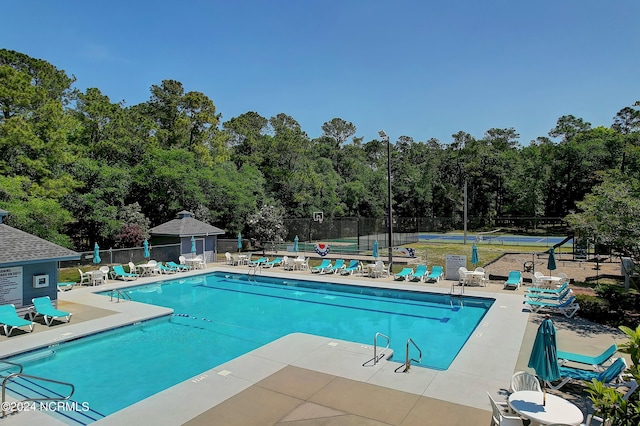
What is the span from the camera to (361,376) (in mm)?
7938

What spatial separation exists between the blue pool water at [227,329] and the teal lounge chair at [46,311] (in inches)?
68.7

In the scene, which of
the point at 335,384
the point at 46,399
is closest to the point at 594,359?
the point at 335,384

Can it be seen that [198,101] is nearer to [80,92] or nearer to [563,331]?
[80,92]

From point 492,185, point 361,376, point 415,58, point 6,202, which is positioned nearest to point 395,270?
point 415,58

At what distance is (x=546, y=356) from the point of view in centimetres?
656

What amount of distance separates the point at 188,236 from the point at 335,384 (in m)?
19.5

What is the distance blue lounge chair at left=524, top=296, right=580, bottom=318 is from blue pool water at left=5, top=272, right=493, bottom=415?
6.30ft

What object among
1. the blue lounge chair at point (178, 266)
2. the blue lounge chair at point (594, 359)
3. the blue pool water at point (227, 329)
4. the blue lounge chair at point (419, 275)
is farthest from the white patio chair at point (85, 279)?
the blue lounge chair at point (594, 359)

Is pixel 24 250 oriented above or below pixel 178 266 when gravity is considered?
above

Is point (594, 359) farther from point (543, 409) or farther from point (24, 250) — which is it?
point (24, 250)

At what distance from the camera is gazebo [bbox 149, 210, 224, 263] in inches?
980

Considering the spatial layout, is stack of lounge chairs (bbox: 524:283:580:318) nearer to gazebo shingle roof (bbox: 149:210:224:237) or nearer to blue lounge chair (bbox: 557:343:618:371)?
blue lounge chair (bbox: 557:343:618:371)

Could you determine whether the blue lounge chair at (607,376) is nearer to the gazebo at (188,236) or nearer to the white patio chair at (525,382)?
the white patio chair at (525,382)

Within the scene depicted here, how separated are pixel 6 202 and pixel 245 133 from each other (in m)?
28.5
